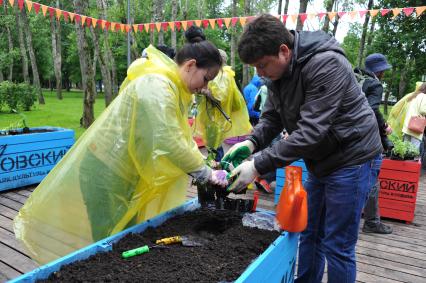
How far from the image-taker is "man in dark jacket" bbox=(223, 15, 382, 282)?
157 centimetres

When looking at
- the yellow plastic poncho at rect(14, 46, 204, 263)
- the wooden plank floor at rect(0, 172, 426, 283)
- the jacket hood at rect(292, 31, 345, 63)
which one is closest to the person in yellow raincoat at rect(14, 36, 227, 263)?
the yellow plastic poncho at rect(14, 46, 204, 263)

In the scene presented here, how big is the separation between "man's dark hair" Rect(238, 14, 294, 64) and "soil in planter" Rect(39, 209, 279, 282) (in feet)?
2.75

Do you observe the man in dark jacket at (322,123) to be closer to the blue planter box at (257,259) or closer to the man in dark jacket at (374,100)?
the blue planter box at (257,259)

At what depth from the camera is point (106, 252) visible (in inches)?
60.1

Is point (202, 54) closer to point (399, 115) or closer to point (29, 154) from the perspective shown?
point (29, 154)

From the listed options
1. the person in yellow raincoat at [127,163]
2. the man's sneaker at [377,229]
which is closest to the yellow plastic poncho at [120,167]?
the person in yellow raincoat at [127,163]

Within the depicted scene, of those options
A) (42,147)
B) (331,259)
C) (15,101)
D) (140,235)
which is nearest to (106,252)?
(140,235)

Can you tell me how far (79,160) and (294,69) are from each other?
118 cm

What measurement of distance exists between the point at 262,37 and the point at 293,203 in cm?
75

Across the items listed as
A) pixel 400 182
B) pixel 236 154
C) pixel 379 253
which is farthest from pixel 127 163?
pixel 400 182

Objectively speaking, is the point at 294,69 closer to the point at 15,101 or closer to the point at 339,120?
the point at 339,120

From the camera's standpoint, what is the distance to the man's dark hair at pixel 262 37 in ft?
5.02

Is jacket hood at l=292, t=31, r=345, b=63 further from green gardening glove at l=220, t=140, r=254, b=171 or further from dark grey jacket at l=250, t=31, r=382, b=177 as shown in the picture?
green gardening glove at l=220, t=140, r=254, b=171

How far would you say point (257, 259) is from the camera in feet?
4.66
